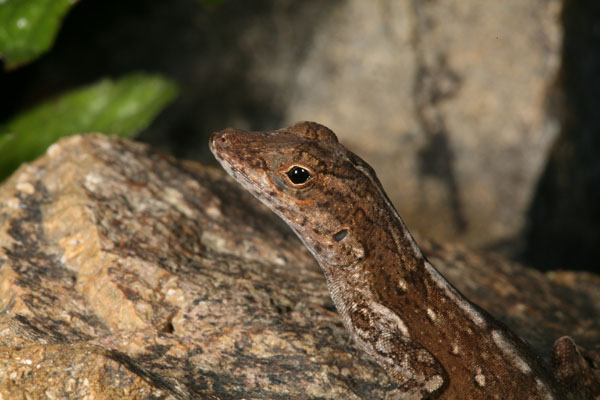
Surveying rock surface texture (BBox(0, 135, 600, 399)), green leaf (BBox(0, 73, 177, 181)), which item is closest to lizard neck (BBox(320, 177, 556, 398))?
rock surface texture (BBox(0, 135, 600, 399))

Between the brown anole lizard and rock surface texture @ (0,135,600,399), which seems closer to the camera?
rock surface texture @ (0,135,600,399)

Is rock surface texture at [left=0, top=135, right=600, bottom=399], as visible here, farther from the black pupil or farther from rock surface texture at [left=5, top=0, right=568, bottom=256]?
rock surface texture at [left=5, top=0, right=568, bottom=256]

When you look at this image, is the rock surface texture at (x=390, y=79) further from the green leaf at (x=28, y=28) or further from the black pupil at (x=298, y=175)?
the black pupil at (x=298, y=175)

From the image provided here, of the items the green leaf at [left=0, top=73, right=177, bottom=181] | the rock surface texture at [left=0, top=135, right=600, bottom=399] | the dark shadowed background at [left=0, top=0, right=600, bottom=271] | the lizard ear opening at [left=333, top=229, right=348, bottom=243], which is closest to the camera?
the rock surface texture at [left=0, top=135, right=600, bottom=399]

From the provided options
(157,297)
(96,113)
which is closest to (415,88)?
(96,113)

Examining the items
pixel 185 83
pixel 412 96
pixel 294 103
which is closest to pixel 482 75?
pixel 412 96

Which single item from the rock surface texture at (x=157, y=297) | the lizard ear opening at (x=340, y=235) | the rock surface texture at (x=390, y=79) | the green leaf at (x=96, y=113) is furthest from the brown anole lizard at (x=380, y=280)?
the rock surface texture at (x=390, y=79)

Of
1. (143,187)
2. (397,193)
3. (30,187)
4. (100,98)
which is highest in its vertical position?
(397,193)

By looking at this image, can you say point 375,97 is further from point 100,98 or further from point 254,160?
point 254,160
